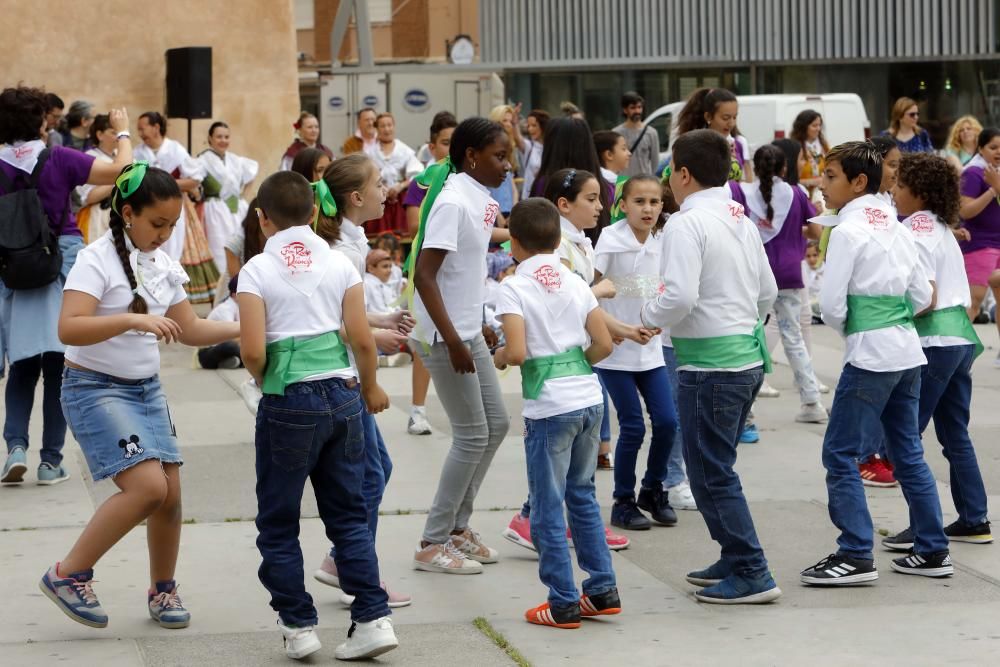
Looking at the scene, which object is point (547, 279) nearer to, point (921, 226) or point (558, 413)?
point (558, 413)

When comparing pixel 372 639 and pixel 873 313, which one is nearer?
pixel 372 639

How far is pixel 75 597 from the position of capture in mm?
5203

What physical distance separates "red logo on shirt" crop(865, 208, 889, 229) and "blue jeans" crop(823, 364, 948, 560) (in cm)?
55

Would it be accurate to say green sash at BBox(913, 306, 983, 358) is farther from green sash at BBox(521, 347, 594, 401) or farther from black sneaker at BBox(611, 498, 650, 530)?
green sash at BBox(521, 347, 594, 401)

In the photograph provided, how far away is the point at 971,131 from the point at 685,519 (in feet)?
29.5

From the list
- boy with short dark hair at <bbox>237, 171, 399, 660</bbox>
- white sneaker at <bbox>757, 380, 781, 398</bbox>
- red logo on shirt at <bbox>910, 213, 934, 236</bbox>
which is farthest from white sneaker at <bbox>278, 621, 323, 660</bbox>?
white sneaker at <bbox>757, 380, 781, 398</bbox>

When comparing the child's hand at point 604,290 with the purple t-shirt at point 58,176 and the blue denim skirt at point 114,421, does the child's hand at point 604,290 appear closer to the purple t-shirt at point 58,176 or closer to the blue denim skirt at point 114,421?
the blue denim skirt at point 114,421

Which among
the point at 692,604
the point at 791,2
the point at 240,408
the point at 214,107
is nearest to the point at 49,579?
the point at 692,604

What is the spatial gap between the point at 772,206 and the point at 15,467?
464 cm

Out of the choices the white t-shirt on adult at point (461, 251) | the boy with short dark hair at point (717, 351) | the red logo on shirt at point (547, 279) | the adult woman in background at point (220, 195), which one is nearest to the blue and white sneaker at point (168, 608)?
the white t-shirt on adult at point (461, 251)

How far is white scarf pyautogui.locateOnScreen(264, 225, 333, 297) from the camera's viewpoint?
484 centimetres

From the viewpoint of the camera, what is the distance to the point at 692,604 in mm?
5648

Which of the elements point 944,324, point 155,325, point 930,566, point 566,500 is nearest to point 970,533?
point 930,566

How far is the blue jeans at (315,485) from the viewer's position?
481 centimetres
